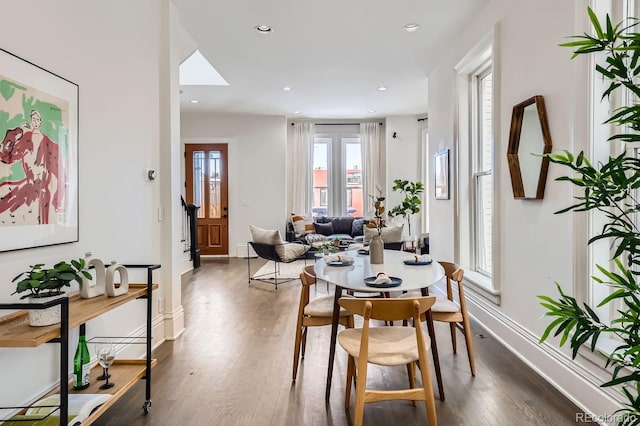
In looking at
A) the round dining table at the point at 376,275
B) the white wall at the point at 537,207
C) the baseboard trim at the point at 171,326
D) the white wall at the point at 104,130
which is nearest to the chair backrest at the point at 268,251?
the baseboard trim at the point at 171,326

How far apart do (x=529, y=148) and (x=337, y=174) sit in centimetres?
620

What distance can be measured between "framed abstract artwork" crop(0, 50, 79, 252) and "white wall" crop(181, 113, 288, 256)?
6.23 meters

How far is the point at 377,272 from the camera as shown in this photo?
2.64 metres

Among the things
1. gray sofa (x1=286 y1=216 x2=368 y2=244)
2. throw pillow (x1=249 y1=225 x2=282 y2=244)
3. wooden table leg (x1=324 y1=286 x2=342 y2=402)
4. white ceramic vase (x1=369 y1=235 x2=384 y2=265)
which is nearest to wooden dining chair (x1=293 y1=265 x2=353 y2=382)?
wooden table leg (x1=324 y1=286 x2=342 y2=402)

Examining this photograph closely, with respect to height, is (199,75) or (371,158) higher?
(199,75)

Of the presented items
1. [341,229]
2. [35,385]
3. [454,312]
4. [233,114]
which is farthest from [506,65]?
[233,114]

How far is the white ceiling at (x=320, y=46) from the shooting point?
3.60m

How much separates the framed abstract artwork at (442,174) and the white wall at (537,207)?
4.31 ft

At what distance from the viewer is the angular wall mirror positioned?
104 inches

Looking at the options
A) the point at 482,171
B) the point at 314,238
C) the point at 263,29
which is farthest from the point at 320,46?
the point at 314,238

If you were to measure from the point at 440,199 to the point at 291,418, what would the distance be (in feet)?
12.1

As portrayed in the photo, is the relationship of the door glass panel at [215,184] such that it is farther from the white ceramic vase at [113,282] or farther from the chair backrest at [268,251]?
the white ceramic vase at [113,282]

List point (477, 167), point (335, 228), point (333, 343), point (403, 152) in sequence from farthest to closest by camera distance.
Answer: point (403, 152)
point (335, 228)
point (477, 167)
point (333, 343)

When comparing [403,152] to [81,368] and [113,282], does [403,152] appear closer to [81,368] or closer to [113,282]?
[113,282]
